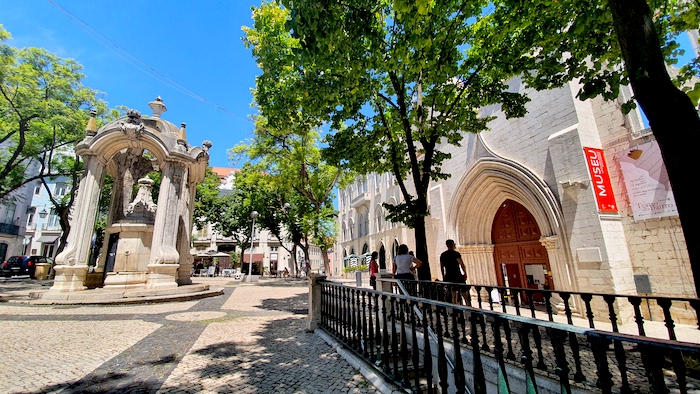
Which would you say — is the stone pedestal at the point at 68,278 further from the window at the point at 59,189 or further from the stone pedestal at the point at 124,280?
the window at the point at 59,189

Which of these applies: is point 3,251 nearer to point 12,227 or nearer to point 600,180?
point 12,227

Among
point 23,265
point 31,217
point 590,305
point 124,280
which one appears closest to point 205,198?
point 23,265

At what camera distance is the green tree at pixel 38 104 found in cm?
1366

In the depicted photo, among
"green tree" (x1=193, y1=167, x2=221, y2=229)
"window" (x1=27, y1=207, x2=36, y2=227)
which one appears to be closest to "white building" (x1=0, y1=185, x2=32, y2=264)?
"window" (x1=27, y1=207, x2=36, y2=227)

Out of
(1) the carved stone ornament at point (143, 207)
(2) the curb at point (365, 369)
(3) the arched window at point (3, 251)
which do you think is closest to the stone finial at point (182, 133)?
(1) the carved stone ornament at point (143, 207)

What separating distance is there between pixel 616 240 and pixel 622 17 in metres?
7.84

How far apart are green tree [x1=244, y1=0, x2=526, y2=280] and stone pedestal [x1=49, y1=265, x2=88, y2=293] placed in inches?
312

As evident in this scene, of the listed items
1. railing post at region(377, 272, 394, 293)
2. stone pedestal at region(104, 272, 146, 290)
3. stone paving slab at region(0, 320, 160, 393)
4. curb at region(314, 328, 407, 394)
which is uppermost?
stone pedestal at region(104, 272, 146, 290)

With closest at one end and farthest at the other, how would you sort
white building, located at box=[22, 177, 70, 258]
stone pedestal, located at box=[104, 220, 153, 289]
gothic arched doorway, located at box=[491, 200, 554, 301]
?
stone pedestal, located at box=[104, 220, 153, 289]
gothic arched doorway, located at box=[491, 200, 554, 301]
white building, located at box=[22, 177, 70, 258]

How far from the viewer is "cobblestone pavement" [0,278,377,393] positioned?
11.1ft

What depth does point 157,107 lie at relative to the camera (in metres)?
12.2

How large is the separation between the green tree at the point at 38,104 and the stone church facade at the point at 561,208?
2020cm

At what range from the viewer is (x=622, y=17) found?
2830mm

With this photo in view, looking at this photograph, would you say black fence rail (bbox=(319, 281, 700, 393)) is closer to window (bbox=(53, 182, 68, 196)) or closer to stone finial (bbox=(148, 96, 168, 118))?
stone finial (bbox=(148, 96, 168, 118))
